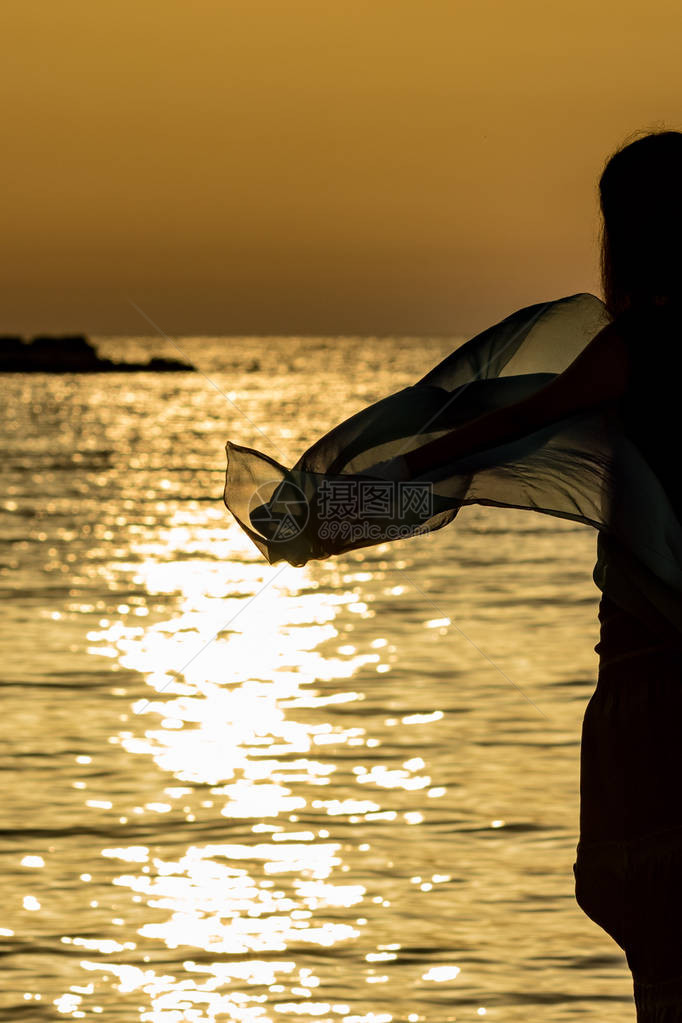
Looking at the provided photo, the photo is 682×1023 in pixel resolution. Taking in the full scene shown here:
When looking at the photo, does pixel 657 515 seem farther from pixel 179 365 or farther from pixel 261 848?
pixel 179 365

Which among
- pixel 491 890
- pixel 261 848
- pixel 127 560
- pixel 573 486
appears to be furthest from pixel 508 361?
pixel 127 560

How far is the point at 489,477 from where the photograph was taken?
2924 mm

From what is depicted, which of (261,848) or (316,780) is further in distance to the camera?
(316,780)

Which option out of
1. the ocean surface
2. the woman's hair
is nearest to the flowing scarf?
the woman's hair

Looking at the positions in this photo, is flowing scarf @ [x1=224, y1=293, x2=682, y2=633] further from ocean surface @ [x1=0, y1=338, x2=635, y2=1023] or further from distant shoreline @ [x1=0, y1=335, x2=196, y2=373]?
distant shoreline @ [x1=0, y1=335, x2=196, y2=373]

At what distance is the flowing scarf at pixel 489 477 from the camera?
271cm

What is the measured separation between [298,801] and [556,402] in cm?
557

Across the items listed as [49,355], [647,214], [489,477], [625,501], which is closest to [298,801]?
[489,477]

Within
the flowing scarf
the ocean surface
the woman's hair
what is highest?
the woman's hair

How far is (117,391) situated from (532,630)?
117899 millimetres

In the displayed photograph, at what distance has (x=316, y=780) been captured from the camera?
8398 millimetres

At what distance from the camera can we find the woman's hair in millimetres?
2641

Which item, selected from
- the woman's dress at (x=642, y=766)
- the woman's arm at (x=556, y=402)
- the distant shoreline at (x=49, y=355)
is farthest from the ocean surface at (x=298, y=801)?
the distant shoreline at (x=49, y=355)

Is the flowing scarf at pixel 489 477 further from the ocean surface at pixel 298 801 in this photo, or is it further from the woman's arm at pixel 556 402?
the ocean surface at pixel 298 801
